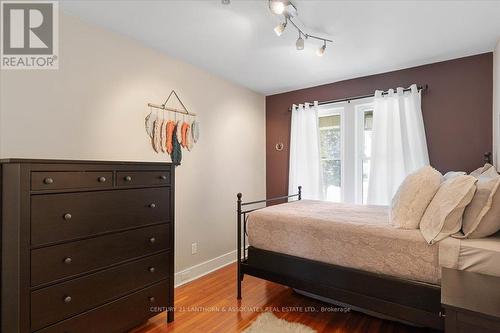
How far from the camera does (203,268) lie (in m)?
3.20

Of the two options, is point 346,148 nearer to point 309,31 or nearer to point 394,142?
point 394,142

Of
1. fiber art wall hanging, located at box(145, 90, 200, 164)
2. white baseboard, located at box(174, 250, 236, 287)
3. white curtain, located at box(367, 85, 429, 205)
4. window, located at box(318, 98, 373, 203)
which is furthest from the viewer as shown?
window, located at box(318, 98, 373, 203)

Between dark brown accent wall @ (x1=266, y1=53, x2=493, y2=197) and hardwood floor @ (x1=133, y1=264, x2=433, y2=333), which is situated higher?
dark brown accent wall @ (x1=266, y1=53, x2=493, y2=197)

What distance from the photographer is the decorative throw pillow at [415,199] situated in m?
1.86

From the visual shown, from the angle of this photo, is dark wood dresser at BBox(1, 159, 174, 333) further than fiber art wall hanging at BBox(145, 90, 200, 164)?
No

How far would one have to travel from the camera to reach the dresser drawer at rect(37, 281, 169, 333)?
1603mm

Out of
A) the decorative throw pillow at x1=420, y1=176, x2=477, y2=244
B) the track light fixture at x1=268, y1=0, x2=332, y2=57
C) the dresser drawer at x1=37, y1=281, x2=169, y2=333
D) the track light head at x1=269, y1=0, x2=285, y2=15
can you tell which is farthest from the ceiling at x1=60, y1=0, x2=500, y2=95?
the dresser drawer at x1=37, y1=281, x2=169, y2=333

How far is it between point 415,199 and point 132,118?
2.52m

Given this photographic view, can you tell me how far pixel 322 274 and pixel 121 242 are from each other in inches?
61.3

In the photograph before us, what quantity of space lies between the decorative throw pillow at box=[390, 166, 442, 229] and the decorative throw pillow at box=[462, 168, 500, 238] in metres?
0.24

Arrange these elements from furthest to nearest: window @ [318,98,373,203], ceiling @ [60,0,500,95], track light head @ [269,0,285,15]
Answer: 1. window @ [318,98,373,203]
2. ceiling @ [60,0,500,95]
3. track light head @ [269,0,285,15]

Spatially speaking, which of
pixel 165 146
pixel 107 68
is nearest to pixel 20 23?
pixel 107 68

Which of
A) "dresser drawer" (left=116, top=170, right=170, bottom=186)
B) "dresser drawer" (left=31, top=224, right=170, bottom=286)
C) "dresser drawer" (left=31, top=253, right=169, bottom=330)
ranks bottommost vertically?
"dresser drawer" (left=31, top=253, right=169, bottom=330)

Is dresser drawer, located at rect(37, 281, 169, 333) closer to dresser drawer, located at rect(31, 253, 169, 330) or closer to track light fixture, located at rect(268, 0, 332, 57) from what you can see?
dresser drawer, located at rect(31, 253, 169, 330)
